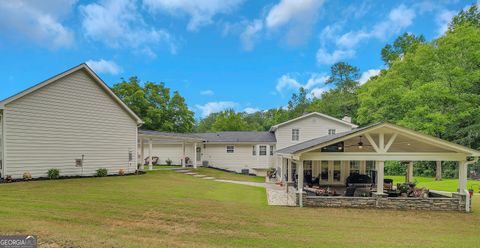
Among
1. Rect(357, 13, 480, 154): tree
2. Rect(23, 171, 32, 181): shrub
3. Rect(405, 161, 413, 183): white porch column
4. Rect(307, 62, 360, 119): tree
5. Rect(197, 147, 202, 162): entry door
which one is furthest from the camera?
Rect(307, 62, 360, 119): tree

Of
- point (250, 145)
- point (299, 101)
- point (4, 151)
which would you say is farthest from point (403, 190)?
point (299, 101)

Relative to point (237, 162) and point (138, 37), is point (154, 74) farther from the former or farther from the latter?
point (237, 162)

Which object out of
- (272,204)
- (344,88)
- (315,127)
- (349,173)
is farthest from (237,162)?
→ (344,88)

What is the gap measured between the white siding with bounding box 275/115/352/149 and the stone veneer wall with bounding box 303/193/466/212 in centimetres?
1555

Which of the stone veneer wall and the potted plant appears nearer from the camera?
the stone veneer wall

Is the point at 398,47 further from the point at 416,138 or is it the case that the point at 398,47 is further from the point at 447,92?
the point at 416,138

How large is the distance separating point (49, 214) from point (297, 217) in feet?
24.9

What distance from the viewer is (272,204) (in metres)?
12.2

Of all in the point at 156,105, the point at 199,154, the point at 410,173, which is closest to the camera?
the point at 410,173

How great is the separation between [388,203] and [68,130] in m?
17.0

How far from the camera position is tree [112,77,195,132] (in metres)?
39.0

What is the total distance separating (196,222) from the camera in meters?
8.11

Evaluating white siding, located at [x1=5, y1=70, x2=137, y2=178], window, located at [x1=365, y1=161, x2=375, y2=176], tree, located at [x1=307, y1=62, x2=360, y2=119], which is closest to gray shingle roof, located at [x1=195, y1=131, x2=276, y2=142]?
window, located at [x1=365, y1=161, x2=375, y2=176]

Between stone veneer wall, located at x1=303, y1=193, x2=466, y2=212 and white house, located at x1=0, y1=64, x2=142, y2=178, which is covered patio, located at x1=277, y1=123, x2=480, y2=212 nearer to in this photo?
stone veneer wall, located at x1=303, y1=193, x2=466, y2=212
